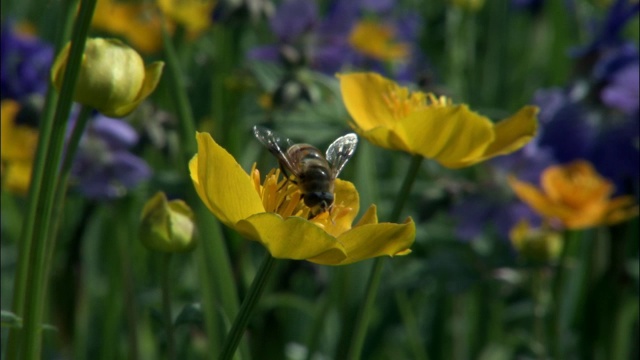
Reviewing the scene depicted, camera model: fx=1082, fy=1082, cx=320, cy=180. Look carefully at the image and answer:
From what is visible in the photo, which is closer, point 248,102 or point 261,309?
point 261,309

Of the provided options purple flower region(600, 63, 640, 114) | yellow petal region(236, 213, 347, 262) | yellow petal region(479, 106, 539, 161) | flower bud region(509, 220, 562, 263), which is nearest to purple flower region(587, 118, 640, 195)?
purple flower region(600, 63, 640, 114)

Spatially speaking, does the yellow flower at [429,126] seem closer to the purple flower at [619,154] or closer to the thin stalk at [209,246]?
the thin stalk at [209,246]

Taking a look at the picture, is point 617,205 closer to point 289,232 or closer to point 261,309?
point 261,309

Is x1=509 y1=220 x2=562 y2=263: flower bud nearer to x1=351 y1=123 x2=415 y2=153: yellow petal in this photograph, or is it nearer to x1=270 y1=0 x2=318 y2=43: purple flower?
x1=351 y1=123 x2=415 y2=153: yellow petal

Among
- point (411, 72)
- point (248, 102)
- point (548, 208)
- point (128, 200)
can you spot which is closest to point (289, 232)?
point (548, 208)

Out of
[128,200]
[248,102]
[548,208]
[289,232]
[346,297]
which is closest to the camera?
[289,232]

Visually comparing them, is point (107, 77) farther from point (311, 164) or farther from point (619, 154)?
point (619, 154)

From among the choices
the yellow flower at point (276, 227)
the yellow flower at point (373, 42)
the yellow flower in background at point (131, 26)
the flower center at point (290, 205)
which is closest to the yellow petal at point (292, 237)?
the yellow flower at point (276, 227)
